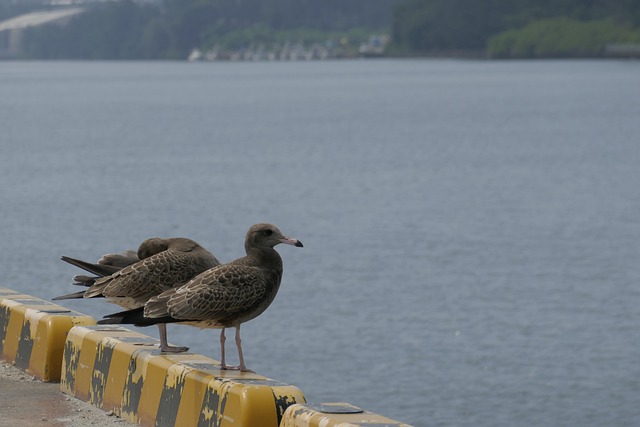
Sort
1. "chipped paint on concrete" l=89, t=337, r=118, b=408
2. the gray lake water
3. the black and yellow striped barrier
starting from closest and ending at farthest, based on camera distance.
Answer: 1. the black and yellow striped barrier
2. "chipped paint on concrete" l=89, t=337, r=118, b=408
3. the gray lake water

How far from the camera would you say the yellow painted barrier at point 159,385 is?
838 centimetres

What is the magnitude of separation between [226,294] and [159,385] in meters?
1.02

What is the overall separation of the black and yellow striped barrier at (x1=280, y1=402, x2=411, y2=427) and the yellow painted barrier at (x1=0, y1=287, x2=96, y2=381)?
296 centimetres

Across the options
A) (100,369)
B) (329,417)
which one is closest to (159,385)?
(100,369)

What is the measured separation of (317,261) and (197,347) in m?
11.5

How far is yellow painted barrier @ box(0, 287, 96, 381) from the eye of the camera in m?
10.6

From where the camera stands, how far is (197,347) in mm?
24688

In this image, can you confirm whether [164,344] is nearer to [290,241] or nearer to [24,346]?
[290,241]

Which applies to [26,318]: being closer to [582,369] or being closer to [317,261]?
[582,369]

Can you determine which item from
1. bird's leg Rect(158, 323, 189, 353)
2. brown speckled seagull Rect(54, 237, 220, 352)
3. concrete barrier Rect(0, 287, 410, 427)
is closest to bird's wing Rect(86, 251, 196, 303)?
brown speckled seagull Rect(54, 237, 220, 352)

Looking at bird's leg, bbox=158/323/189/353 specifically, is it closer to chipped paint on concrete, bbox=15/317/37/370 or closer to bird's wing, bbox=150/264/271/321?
bird's wing, bbox=150/264/271/321

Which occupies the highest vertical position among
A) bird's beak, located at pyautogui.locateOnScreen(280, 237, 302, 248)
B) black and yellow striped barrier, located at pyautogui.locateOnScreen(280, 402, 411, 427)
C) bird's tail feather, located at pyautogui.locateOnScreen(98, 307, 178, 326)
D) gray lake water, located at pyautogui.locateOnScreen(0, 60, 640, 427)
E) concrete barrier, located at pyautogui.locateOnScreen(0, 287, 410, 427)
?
bird's beak, located at pyautogui.locateOnScreen(280, 237, 302, 248)

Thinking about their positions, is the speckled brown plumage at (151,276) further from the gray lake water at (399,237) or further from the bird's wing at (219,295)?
the gray lake water at (399,237)

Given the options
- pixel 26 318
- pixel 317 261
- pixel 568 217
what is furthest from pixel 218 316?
pixel 568 217
